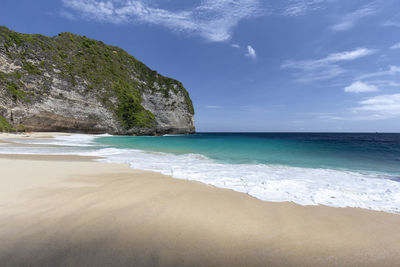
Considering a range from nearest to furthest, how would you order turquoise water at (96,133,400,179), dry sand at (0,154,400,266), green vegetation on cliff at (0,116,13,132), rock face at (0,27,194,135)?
1. dry sand at (0,154,400,266)
2. turquoise water at (96,133,400,179)
3. green vegetation on cliff at (0,116,13,132)
4. rock face at (0,27,194,135)

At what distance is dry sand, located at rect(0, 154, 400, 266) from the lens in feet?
5.25

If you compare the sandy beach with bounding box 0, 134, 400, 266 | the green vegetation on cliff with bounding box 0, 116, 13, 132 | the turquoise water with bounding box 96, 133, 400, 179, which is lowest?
the turquoise water with bounding box 96, 133, 400, 179

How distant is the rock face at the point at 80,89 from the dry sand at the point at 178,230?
3256cm

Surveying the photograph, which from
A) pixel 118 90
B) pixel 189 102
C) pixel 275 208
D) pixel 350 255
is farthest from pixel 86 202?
pixel 189 102

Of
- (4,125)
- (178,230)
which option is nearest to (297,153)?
(178,230)

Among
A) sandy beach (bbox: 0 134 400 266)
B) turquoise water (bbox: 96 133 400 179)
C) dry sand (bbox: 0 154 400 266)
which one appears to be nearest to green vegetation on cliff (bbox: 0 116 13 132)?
turquoise water (bbox: 96 133 400 179)

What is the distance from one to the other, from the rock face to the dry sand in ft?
107

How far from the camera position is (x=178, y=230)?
2082 millimetres

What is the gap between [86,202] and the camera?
9.11 feet

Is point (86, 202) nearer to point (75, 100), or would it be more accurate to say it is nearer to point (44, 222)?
point (44, 222)

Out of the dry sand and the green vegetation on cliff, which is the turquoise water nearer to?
the dry sand

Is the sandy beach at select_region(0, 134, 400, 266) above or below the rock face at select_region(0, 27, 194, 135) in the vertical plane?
below

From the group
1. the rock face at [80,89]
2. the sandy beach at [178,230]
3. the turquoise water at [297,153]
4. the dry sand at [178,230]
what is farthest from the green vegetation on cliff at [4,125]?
the sandy beach at [178,230]

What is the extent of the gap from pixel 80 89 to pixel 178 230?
1519 inches
